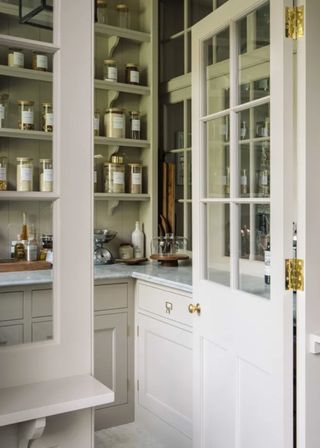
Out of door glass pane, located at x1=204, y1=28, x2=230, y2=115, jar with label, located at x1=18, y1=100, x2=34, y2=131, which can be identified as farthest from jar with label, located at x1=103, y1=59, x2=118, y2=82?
jar with label, located at x1=18, y1=100, x2=34, y2=131

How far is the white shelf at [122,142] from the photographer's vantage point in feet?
10.9

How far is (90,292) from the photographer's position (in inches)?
51.5

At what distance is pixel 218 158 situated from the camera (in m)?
2.08

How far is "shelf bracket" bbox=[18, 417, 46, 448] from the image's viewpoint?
44.5 inches

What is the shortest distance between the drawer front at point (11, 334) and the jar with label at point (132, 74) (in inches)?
101

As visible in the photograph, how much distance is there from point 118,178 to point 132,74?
0.73 metres

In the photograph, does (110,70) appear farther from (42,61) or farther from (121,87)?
(42,61)

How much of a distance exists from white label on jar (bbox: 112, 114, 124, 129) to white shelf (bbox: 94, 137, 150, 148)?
95mm

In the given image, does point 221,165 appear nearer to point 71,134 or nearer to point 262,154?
point 262,154

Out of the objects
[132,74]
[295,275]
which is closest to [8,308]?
[295,275]

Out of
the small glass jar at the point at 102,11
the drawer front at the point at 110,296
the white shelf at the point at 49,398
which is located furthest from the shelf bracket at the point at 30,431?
the small glass jar at the point at 102,11

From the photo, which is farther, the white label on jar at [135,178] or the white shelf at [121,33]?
the white label on jar at [135,178]

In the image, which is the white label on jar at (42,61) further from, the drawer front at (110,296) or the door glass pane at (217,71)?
the drawer front at (110,296)

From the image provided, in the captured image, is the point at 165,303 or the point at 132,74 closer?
the point at 165,303
